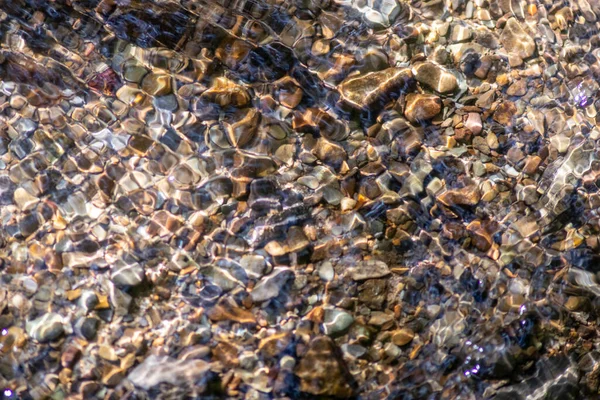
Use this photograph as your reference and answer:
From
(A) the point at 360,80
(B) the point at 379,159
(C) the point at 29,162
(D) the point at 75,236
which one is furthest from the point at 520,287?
(C) the point at 29,162

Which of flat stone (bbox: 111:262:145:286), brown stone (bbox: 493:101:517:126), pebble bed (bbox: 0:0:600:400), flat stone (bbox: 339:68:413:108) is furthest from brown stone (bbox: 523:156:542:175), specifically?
flat stone (bbox: 111:262:145:286)

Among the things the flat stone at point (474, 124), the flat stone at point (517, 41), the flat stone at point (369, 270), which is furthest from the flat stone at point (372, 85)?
the flat stone at point (369, 270)

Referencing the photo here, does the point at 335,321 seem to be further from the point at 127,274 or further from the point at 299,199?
the point at 127,274

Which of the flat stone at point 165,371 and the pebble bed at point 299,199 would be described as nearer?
the flat stone at point 165,371

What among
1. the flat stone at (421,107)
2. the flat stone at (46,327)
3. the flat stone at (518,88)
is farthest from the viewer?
the flat stone at (518,88)

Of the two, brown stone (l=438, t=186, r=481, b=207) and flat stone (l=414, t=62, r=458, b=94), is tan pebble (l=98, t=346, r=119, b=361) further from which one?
flat stone (l=414, t=62, r=458, b=94)

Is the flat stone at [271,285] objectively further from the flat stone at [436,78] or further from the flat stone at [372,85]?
the flat stone at [436,78]

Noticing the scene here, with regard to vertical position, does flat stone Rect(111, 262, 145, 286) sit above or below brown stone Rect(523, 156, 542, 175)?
below
